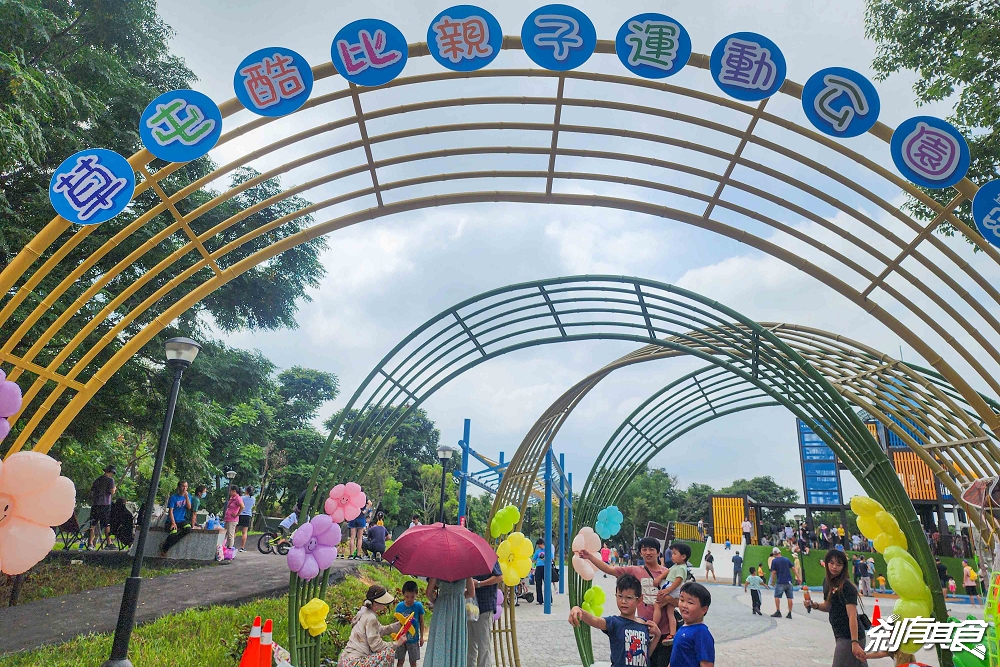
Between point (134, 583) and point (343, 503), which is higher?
point (343, 503)

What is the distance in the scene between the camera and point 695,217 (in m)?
5.54

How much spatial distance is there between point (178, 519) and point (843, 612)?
1227 cm

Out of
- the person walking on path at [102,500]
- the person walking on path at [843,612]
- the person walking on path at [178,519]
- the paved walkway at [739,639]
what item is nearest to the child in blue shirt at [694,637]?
the person walking on path at [843,612]

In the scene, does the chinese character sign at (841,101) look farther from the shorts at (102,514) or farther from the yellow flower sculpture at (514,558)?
the shorts at (102,514)

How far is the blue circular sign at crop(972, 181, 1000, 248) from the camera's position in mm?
4691

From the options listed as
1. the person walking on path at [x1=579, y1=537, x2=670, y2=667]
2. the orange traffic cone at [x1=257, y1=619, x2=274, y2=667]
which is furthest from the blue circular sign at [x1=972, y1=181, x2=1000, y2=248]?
the orange traffic cone at [x1=257, y1=619, x2=274, y2=667]

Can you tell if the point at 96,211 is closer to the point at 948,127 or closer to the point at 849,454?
the point at 948,127

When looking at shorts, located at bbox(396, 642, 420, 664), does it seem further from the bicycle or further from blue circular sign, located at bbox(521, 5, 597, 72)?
the bicycle

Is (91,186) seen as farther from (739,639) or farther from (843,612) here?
(739,639)

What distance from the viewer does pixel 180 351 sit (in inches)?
304

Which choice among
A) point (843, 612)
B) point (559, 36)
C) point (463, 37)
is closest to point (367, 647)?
point (843, 612)

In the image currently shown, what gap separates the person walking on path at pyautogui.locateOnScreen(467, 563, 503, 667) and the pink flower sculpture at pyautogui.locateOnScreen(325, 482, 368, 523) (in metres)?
1.53

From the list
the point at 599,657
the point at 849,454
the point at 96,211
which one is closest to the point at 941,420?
the point at 849,454

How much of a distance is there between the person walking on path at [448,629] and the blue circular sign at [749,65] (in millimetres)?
4645
